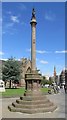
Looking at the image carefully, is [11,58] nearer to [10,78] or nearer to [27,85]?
[10,78]

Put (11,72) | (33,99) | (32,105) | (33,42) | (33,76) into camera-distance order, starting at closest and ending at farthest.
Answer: (32,105)
(33,99)
(33,76)
(33,42)
(11,72)

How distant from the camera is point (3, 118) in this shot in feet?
50.9

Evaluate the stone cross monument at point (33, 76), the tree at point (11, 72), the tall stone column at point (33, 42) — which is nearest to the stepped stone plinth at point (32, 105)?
the stone cross monument at point (33, 76)

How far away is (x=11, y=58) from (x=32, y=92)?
49.0 m

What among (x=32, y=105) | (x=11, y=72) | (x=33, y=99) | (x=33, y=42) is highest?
(x=33, y=42)

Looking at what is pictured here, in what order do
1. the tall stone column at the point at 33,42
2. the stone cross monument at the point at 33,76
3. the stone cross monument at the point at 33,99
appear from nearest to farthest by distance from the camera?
the stone cross monument at the point at 33,99 → the stone cross monument at the point at 33,76 → the tall stone column at the point at 33,42

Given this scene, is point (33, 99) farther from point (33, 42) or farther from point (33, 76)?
point (33, 42)

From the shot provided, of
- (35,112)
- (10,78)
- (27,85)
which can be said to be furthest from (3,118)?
(10,78)

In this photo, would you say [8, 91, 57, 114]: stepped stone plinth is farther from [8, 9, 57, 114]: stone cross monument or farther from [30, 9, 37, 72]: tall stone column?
[30, 9, 37, 72]: tall stone column

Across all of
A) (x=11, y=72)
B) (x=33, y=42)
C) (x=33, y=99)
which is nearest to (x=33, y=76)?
(x=33, y=99)

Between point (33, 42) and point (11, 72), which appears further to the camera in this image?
point (11, 72)

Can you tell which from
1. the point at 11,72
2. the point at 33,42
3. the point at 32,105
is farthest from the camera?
the point at 11,72

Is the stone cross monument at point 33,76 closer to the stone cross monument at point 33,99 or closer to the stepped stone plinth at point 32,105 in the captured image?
the stone cross monument at point 33,99

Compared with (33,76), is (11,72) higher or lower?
lower
